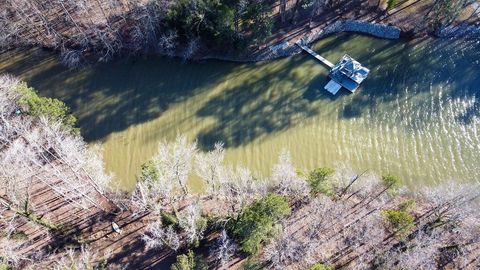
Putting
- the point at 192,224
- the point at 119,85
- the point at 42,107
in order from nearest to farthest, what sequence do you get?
the point at 192,224 < the point at 42,107 < the point at 119,85

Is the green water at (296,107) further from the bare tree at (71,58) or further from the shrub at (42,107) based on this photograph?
the shrub at (42,107)

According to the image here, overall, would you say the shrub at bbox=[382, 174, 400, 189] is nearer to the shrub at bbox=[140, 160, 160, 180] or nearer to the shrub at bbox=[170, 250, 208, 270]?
the shrub at bbox=[170, 250, 208, 270]

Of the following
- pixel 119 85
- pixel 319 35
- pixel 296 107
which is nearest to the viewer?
pixel 296 107

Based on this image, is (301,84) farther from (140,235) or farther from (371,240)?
(140,235)

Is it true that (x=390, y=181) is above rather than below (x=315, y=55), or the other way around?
below

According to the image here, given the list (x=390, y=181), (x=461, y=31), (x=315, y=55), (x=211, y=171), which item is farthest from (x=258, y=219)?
(x=461, y=31)

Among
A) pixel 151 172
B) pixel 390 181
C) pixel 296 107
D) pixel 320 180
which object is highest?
pixel 296 107

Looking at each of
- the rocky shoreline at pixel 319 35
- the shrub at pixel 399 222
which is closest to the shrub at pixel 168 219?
the shrub at pixel 399 222

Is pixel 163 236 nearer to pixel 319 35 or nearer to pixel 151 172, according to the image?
pixel 151 172
